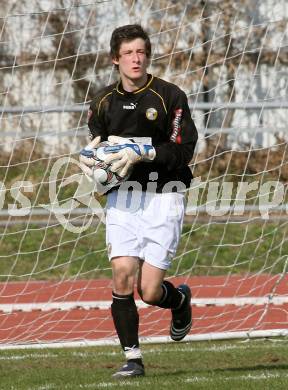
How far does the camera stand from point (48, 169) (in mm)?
10477

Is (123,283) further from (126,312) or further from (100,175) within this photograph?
(100,175)

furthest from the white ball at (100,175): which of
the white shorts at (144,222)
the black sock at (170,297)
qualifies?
the black sock at (170,297)

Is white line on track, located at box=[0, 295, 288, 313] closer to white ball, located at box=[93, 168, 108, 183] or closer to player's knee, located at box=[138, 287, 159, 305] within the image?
player's knee, located at box=[138, 287, 159, 305]

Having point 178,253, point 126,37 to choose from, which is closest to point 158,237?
point 126,37

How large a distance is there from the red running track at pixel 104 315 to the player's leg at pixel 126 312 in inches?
86.7

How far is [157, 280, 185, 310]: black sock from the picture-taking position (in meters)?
6.70

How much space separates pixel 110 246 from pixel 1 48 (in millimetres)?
6730

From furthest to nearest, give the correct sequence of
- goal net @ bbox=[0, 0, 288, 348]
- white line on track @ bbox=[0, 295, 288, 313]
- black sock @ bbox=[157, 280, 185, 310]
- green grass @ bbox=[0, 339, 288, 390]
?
1. white line on track @ bbox=[0, 295, 288, 313]
2. goal net @ bbox=[0, 0, 288, 348]
3. black sock @ bbox=[157, 280, 185, 310]
4. green grass @ bbox=[0, 339, 288, 390]

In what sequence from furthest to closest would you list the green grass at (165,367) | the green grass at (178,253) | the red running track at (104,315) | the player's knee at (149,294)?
the green grass at (178,253) < the red running track at (104,315) < the player's knee at (149,294) < the green grass at (165,367)

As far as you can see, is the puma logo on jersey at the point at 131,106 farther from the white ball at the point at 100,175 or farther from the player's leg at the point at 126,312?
the player's leg at the point at 126,312

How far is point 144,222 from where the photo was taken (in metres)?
6.45

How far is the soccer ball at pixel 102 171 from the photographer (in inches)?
246

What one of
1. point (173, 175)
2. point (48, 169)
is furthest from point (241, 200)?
point (173, 175)

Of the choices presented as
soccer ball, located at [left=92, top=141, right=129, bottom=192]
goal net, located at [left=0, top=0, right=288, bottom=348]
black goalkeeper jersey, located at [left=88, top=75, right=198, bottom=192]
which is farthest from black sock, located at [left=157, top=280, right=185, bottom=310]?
goal net, located at [left=0, top=0, right=288, bottom=348]
